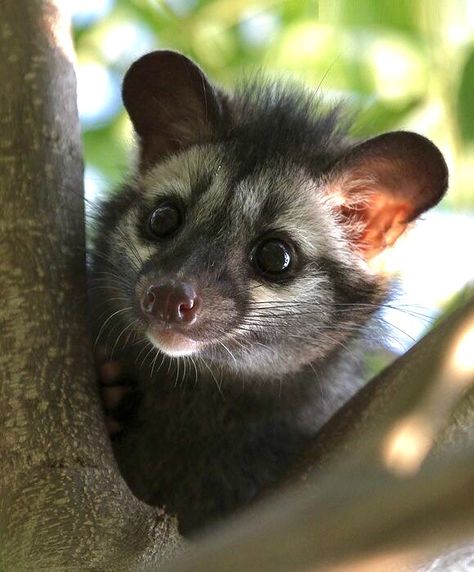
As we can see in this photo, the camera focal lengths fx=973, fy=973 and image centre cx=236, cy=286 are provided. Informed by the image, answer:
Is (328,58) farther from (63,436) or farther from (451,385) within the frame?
(451,385)

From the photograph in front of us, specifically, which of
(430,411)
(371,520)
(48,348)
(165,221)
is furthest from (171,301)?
(371,520)

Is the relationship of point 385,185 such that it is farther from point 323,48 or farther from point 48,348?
point 48,348

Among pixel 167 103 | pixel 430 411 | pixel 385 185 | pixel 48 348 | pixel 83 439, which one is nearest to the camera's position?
pixel 430 411

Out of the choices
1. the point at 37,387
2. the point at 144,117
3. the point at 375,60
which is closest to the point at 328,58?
the point at 375,60

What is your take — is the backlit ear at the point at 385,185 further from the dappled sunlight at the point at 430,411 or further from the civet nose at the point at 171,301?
the dappled sunlight at the point at 430,411

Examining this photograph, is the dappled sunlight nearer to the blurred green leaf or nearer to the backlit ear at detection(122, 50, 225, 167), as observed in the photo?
the blurred green leaf

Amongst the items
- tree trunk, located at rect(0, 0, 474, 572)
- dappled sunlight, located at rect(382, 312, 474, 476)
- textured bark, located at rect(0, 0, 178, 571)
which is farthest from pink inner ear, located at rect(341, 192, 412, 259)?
dappled sunlight, located at rect(382, 312, 474, 476)
